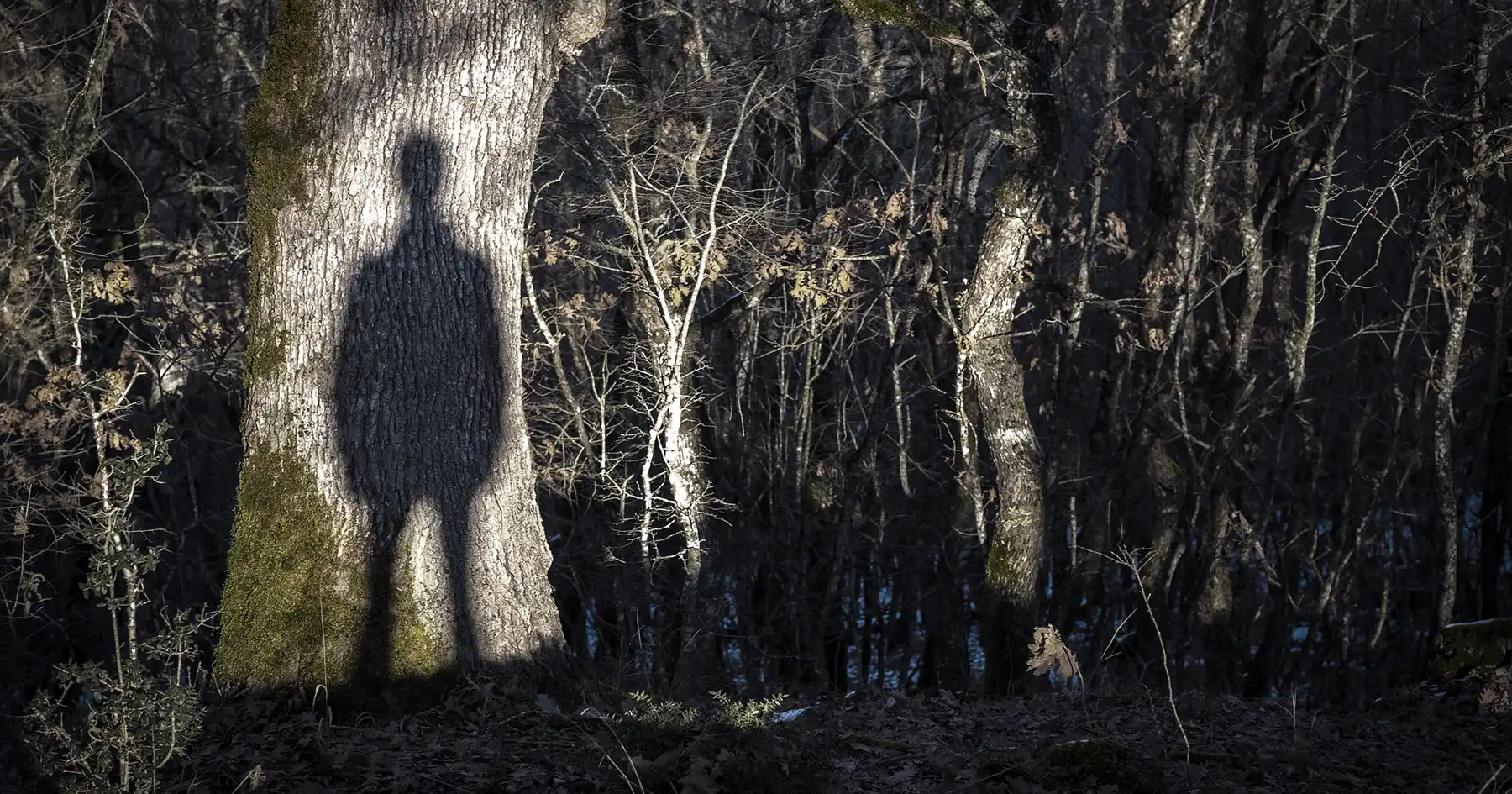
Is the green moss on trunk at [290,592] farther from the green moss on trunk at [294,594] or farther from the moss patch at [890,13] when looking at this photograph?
the moss patch at [890,13]

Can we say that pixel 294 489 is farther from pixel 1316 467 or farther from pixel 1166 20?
pixel 1316 467

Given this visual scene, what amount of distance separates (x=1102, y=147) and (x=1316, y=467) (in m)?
4.23

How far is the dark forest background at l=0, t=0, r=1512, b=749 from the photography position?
411 inches

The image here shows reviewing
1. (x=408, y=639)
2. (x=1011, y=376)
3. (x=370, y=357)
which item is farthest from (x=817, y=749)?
(x=1011, y=376)

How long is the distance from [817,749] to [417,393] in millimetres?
2231

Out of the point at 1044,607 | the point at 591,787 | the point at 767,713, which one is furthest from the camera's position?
the point at 1044,607

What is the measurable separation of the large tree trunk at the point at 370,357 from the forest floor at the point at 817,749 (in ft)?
1.09

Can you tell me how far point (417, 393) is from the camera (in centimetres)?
509

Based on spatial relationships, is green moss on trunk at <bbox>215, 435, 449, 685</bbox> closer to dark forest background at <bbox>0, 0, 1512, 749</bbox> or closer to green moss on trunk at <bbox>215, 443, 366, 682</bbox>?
green moss on trunk at <bbox>215, 443, 366, 682</bbox>

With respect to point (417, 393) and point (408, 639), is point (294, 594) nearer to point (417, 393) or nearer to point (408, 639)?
point (408, 639)

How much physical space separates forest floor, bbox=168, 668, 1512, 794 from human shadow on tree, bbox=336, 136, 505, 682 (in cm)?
51

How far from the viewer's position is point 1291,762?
4359 millimetres

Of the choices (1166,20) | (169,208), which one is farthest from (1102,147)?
(169,208)

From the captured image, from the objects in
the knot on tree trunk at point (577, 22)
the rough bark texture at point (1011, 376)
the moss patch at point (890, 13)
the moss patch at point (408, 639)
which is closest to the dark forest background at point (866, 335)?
the rough bark texture at point (1011, 376)
